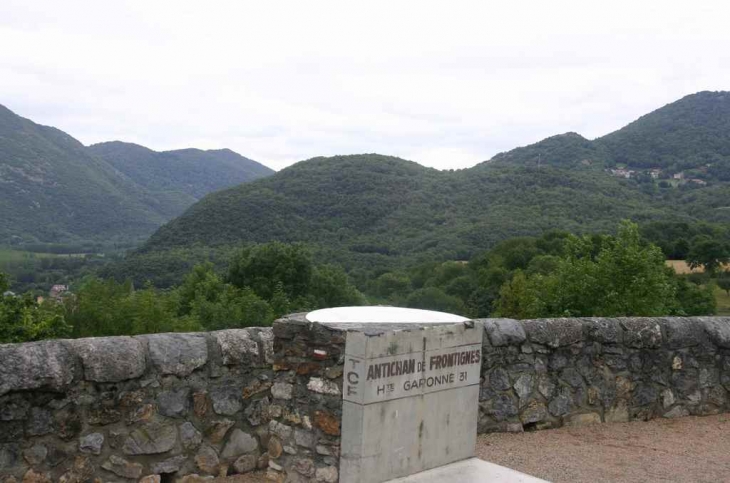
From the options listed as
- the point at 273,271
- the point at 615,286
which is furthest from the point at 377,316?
the point at 273,271

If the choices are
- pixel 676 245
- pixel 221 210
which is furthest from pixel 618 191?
pixel 221 210

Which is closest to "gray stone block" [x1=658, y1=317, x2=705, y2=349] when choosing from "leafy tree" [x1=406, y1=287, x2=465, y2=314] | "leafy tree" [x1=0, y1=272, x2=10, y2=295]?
"leafy tree" [x1=0, y1=272, x2=10, y2=295]

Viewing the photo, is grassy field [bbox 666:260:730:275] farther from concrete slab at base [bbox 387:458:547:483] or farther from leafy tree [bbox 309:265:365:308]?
concrete slab at base [bbox 387:458:547:483]

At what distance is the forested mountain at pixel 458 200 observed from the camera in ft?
189

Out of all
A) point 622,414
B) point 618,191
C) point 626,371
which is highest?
point 618,191

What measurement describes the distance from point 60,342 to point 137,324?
660 inches

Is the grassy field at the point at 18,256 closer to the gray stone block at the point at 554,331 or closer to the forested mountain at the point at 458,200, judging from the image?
the forested mountain at the point at 458,200

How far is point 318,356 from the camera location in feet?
14.1

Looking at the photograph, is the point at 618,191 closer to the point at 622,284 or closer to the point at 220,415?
the point at 622,284

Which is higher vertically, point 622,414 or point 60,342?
point 60,342

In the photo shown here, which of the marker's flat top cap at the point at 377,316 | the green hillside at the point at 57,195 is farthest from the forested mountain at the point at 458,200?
the marker's flat top cap at the point at 377,316

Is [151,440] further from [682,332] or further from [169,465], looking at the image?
[682,332]

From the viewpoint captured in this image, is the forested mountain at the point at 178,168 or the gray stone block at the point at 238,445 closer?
the gray stone block at the point at 238,445

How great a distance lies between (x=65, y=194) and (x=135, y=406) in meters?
87.1
